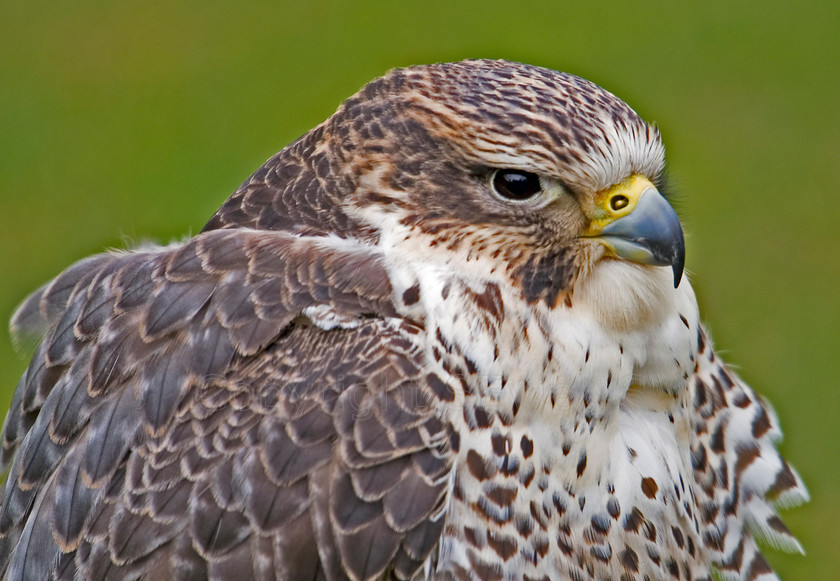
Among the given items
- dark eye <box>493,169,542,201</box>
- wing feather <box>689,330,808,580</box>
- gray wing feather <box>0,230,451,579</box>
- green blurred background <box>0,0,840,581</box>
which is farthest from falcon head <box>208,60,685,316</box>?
green blurred background <box>0,0,840,581</box>

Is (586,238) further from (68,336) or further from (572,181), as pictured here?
(68,336)

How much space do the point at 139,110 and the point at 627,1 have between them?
352 centimetres

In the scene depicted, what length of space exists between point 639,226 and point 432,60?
5466mm

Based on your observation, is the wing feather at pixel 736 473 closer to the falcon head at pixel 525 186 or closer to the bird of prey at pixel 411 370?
the bird of prey at pixel 411 370

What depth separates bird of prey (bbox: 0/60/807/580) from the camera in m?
3.31

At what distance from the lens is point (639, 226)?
334cm

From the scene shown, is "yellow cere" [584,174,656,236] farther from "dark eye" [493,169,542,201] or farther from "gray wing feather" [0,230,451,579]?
"gray wing feather" [0,230,451,579]

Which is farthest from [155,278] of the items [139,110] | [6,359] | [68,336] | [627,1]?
[627,1]

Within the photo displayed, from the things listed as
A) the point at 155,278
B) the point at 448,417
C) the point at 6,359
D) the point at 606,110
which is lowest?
the point at 6,359

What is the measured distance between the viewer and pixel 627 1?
9594 mm

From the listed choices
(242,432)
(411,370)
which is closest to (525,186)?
(411,370)

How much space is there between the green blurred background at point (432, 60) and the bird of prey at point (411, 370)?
345cm

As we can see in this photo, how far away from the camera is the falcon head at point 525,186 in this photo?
333 cm

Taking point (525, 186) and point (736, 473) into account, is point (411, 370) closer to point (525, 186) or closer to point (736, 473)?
point (525, 186)
